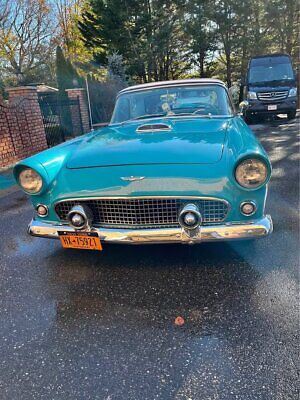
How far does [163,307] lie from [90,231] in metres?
0.76

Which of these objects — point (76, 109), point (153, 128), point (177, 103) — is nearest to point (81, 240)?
point (153, 128)

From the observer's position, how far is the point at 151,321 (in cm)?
208

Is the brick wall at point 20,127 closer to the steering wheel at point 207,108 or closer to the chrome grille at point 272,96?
the steering wheel at point 207,108

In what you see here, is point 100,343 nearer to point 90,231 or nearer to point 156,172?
point 90,231

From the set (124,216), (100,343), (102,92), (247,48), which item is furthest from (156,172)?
(247,48)

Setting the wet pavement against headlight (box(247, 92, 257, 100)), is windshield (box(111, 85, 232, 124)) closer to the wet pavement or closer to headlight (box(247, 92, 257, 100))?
the wet pavement

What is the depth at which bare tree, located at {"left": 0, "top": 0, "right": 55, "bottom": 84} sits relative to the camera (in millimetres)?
25666

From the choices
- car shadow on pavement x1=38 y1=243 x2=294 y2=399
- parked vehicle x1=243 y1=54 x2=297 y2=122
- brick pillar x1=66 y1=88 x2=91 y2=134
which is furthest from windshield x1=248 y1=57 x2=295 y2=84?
car shadow on pavement x1=38 y1=243 x2=294 y2=399

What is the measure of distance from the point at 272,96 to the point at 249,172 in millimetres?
9324

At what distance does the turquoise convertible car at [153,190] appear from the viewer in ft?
→ 7.53

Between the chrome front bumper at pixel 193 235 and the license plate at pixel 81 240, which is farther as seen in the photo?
the license plate at pixel 81 240

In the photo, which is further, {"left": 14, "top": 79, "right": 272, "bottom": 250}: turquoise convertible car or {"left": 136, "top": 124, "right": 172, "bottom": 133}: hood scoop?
{"left": 136, "top": 124, "right": 172, "bottom": 133}: hood scoop

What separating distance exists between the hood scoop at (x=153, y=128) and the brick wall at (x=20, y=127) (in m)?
4.62

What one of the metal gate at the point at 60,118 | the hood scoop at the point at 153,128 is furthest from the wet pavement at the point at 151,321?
the metal gate at the point at 60,118
